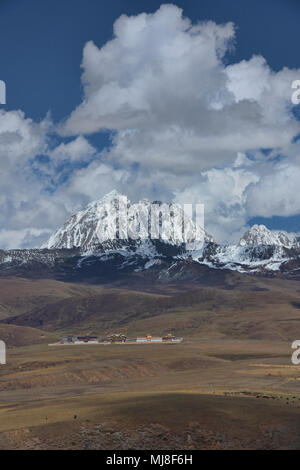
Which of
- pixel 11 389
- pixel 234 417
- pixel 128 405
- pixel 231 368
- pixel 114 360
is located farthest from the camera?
pixel 114 360

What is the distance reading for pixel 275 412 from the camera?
82.5 m

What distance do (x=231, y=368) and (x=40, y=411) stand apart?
240ft

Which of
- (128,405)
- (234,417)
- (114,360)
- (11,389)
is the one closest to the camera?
(234,417)

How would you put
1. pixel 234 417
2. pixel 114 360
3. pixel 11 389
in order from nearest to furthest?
pixel 234 417
pixel 11 389
pixel 114 360
